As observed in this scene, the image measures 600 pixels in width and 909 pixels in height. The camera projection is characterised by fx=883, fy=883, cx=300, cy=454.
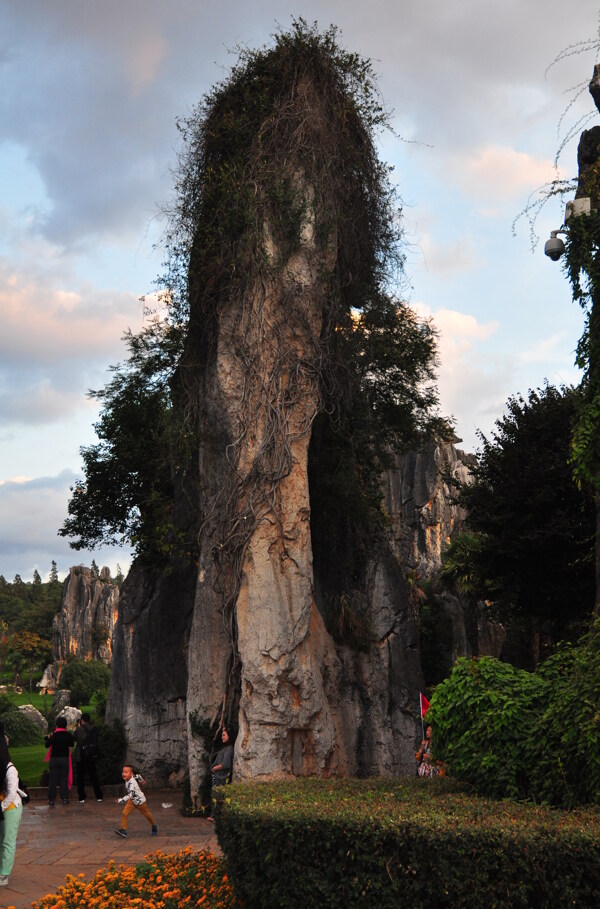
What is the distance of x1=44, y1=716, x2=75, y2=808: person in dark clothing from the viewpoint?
16078mm

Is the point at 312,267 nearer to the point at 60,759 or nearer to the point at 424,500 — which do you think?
the point at 60,759

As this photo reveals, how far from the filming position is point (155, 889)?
7773 mm

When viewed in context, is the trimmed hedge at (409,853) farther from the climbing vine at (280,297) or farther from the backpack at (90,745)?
the backpack at (90,745)

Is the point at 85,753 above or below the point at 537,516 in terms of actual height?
below

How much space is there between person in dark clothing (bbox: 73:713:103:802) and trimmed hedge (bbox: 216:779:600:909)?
1032cm

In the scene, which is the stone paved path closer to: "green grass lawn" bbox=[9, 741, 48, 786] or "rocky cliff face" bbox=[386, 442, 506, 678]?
"green grass lawn" bbox=[9, 741, 48, 786]

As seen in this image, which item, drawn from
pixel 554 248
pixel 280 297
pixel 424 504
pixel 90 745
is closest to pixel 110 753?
pixel 90 745

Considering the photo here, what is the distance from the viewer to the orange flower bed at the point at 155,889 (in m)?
7.41

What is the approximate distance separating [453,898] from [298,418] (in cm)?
1036

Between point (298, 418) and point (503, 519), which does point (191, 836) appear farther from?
point (503, 519)

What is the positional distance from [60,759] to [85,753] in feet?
2.23

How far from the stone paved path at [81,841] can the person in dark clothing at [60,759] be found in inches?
11.7

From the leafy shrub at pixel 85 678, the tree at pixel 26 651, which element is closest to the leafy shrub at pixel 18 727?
the leafy shrub at pixel 85 678

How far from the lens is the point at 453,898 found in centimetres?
592
